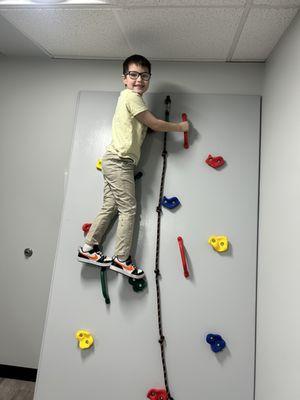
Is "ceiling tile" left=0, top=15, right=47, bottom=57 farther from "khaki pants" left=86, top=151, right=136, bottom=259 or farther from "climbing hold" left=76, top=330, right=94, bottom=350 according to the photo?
"climbing hold" left=76, top=330, right=94, bottom=350

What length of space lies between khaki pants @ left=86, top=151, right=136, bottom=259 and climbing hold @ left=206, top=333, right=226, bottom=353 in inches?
22.3

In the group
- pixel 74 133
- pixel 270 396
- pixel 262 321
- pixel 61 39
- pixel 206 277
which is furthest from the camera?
pixel 74 133

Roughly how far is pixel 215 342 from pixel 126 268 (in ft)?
1.84

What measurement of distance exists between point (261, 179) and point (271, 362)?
0.85m

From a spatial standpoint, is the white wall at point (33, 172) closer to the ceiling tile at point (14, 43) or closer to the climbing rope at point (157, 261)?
the ceiling tile at point (14, 43)

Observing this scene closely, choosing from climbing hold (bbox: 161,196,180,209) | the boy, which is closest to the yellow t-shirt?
the boy

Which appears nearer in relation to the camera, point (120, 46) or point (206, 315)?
point (206, 315)

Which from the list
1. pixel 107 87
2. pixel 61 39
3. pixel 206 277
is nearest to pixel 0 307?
pixel 206 277

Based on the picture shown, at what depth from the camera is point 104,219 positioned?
1.36 meters

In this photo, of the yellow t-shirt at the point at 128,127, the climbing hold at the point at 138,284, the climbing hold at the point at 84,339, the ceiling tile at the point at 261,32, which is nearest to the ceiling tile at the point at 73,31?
the yellow t-shirt at the point at 128,127

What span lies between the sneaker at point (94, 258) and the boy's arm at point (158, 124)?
0.71 m

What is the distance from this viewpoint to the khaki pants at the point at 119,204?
132cm

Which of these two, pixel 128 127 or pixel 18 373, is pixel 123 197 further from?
pixel 18 373

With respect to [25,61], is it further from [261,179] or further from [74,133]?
[261,179]
